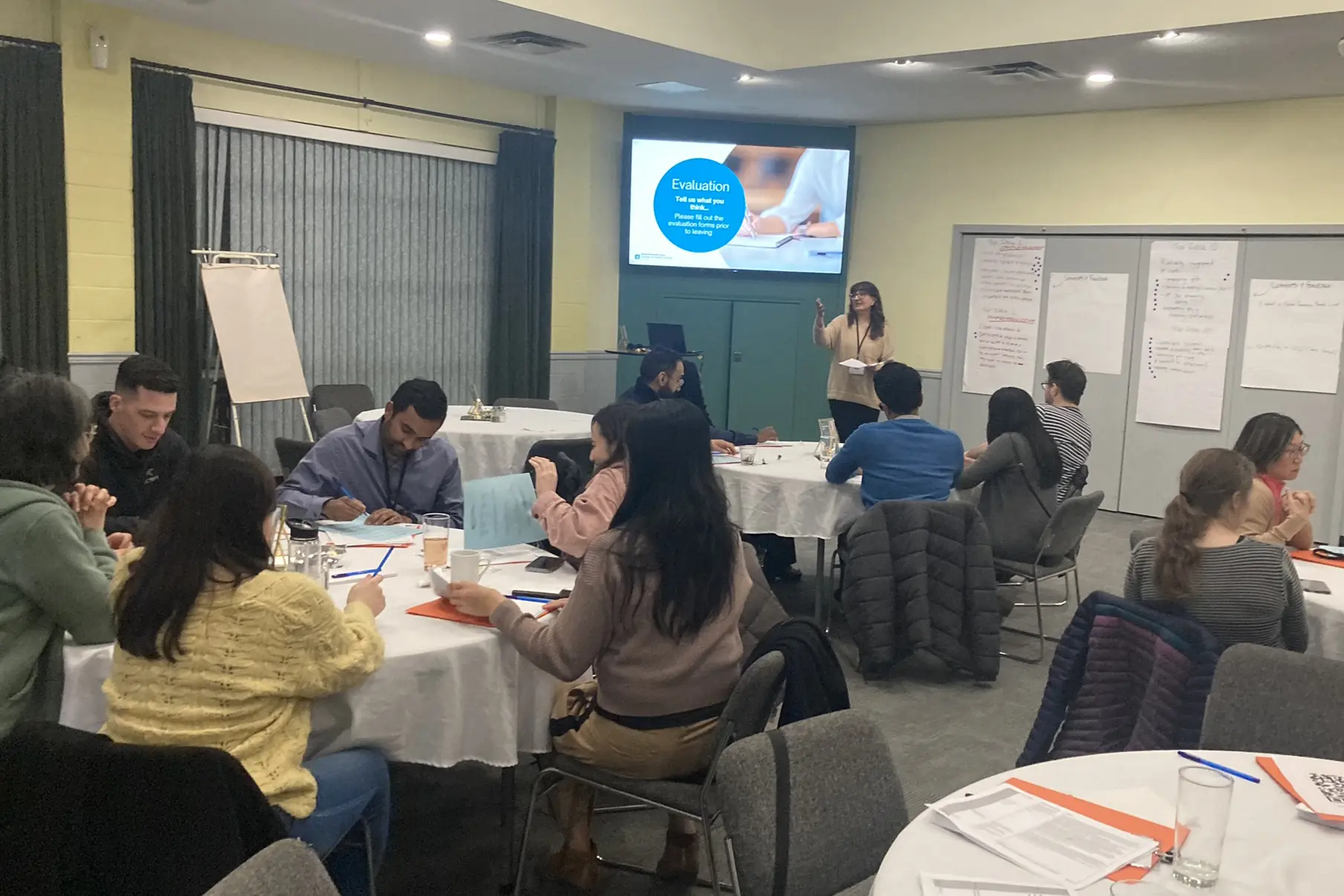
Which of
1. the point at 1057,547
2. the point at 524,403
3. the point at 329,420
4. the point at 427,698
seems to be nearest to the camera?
the point at 427,698

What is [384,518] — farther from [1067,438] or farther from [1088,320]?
[1088,320]

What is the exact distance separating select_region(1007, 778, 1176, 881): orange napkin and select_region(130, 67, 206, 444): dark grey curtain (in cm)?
550

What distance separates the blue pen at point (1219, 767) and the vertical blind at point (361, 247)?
608 cm

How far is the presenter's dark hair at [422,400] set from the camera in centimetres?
360

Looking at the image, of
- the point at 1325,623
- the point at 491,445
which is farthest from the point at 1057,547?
the point at 491,445

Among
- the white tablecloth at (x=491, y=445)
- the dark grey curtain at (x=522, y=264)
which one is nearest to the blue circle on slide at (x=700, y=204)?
the dark grey curtain at (x=522, y=264)

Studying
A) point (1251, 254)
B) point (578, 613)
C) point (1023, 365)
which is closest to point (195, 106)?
point (578, 613)

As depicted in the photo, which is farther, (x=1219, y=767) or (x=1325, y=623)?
(x=1325, y=623)

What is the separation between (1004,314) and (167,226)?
585cm

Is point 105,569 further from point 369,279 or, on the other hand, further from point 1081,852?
point 369,279

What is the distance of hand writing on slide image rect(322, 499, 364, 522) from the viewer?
11.2 ft

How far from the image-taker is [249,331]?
648cm

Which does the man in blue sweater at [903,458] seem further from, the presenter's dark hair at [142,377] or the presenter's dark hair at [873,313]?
the presenter's dark hair at [873,313]

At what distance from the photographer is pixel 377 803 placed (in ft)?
7.52
